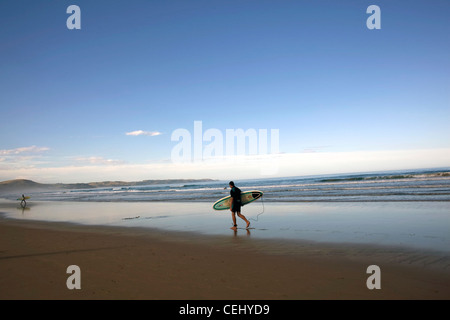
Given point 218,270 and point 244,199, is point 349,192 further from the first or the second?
point 218,270

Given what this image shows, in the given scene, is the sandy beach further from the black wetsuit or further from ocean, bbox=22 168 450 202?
ocean, bbox=22 168 450 202

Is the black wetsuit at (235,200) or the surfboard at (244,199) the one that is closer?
the black wetsuit at (235,200)

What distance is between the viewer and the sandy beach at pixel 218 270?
426cm

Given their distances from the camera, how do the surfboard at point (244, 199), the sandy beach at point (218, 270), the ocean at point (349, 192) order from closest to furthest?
the sandy beach at point (218, 270)
the surfboard at point (244, 199)
the ocean at point (349, 192)

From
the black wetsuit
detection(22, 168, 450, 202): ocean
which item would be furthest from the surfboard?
detection(22, 168, 450, 202): ocean

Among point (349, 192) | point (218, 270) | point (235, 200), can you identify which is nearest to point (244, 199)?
point (235, 200)

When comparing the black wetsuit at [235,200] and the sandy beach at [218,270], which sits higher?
the black wetsuit at [235,200]

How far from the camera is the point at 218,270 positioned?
537 cm

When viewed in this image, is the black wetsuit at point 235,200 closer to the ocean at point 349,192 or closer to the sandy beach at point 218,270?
the sandy beach at point 218,270

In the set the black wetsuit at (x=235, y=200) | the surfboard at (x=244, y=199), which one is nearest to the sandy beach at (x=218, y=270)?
the black wetsuit at (x=235, y=200)

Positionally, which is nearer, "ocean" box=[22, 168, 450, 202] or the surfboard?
the surfboard

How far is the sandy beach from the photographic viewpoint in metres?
4.26

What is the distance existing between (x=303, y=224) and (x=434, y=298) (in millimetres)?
6296
